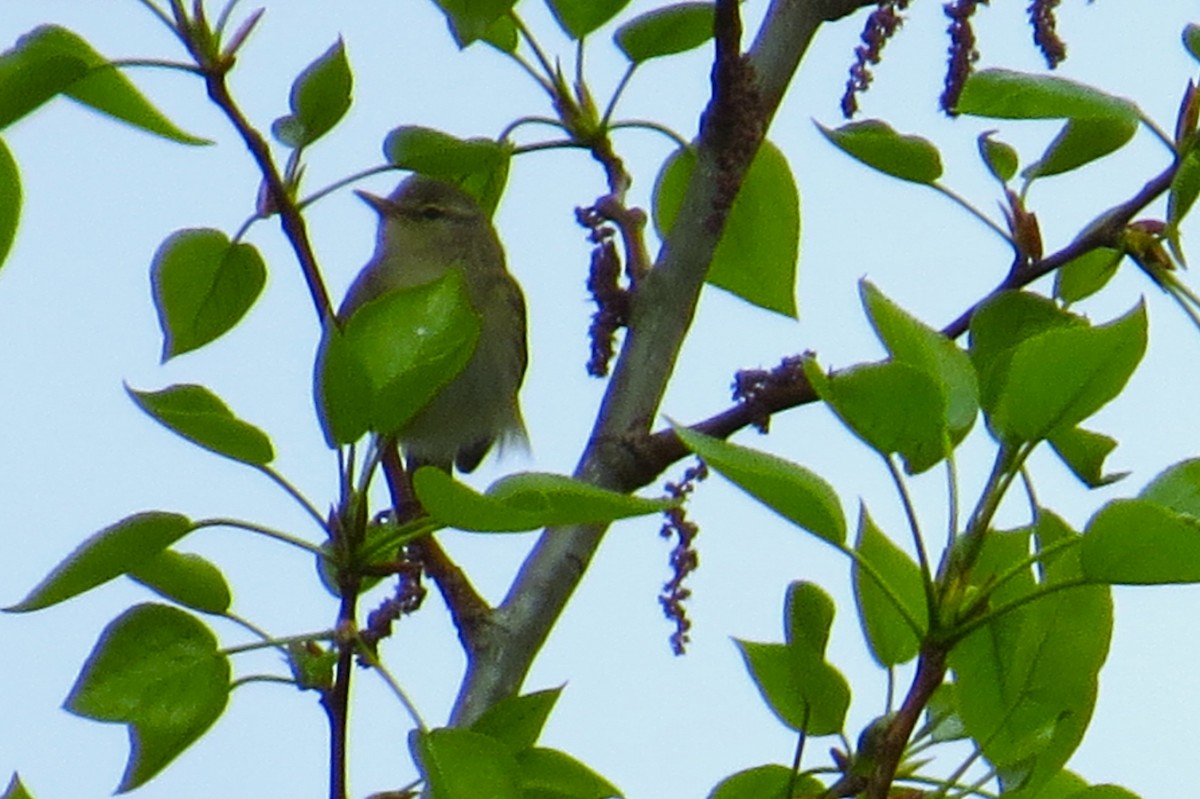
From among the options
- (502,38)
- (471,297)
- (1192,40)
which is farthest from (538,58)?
(471,297)

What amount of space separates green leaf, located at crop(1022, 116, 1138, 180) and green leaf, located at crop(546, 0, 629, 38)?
40 cm

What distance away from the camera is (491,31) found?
5.86 ft

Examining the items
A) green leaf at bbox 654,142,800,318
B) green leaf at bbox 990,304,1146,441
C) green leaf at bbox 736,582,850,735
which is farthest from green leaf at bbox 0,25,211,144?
green leaf at bbox 990,304,1146,441

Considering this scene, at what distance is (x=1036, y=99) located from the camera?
1.33m

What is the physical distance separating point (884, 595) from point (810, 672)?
0.29 ft

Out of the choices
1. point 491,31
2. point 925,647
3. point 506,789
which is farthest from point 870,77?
point 506,789

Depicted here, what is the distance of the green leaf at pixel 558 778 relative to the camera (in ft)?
4.39

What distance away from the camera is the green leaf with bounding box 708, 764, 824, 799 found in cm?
143

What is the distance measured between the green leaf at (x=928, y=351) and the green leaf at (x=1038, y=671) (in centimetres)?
15

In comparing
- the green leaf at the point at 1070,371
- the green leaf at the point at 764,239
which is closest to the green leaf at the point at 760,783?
the green leaf at the point at 1070,371

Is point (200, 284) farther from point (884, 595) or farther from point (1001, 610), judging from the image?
point (1001, 610)

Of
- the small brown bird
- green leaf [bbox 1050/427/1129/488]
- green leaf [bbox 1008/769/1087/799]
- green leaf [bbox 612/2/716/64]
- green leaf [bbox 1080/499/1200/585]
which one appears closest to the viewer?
green leaf [bbox 1080/499/1200/585]

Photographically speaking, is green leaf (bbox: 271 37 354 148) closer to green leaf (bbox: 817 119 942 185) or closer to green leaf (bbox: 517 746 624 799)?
green leaf (bbox: 817 119 942 185)

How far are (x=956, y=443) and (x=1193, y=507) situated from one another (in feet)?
0.56
